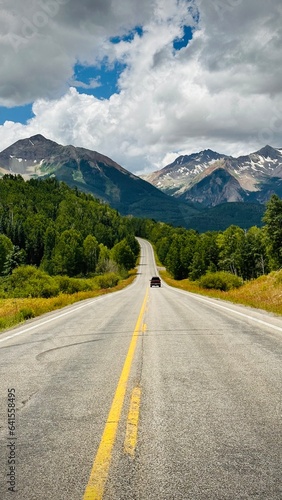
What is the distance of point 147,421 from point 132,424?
7.6 inches

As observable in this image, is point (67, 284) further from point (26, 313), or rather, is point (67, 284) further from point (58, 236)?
point (58, 236)

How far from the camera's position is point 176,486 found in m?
3.01

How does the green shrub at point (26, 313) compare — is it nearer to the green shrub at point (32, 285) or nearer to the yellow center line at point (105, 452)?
the yellow center line at point (105, 452)

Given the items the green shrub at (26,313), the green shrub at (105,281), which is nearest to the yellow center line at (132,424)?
the green shrub at (26,313)

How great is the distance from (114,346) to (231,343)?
2.92 metres

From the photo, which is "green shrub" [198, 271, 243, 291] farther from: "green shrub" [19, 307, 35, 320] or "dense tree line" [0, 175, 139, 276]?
"dense tree line" [0, 175, 139, 276]

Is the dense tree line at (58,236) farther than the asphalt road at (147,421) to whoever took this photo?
Yes

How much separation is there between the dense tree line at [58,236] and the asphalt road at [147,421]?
262 feet

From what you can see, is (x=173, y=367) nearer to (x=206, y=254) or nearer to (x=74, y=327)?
(x=74, y=327)

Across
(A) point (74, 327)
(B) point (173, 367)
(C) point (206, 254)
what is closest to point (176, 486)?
(B) point (173, 367)

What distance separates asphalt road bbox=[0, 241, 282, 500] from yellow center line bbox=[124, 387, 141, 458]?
3 centimetres

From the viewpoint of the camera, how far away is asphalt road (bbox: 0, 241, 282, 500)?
3.08 meters

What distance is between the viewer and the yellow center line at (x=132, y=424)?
12.1 feet

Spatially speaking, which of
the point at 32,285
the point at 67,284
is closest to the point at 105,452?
the point at 32,285
